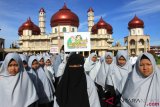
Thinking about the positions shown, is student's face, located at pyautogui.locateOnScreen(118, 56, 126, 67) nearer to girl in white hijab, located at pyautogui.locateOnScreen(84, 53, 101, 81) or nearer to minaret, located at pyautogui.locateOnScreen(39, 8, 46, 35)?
girl in white hijab, located at pyautogui.locateOnScreen(84, 53, 101, 81)

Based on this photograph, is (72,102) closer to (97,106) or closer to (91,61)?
(97,106)

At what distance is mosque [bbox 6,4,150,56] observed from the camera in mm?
53875

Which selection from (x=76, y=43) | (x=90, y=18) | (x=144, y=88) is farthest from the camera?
(x=90, y=18)

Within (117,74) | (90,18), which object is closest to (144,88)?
(117,74)

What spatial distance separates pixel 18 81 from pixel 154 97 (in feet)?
6.06

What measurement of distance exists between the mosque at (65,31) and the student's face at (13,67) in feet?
134

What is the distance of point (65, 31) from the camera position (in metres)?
52.9

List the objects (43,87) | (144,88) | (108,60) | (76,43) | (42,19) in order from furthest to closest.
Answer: (42,19) → (76,43) → (108,60) → (43,87) → (144,88)

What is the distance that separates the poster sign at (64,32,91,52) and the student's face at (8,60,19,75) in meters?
11.1

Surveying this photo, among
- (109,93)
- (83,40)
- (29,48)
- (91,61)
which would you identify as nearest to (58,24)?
(29,48)

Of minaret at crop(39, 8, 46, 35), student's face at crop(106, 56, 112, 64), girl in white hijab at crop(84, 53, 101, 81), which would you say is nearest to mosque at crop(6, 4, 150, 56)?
minaret at crop(39, 8, 46, 35)

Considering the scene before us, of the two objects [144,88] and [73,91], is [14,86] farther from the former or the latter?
[144,88]

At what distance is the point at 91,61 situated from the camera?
998 cm

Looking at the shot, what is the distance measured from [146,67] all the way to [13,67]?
1.84 meters
